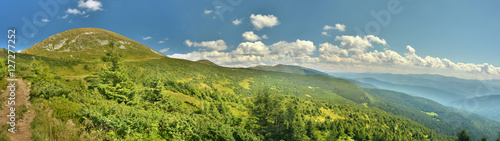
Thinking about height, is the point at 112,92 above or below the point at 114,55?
below

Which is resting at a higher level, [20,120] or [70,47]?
[70,47]

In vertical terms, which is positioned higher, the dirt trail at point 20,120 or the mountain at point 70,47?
the mountain at point 70,47

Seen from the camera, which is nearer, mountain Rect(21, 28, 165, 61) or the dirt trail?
the dirt trail

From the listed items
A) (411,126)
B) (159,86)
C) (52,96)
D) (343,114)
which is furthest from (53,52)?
(411,126)

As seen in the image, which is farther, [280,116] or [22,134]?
[280,116]

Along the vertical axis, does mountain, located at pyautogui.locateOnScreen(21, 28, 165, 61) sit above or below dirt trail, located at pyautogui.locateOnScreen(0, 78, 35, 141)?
above

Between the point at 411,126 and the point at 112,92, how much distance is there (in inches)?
9502

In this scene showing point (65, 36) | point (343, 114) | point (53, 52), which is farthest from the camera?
point (65, 36)

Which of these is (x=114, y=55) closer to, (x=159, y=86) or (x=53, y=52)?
(x=159, y=86)

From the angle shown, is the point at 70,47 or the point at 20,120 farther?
the point at 70,47

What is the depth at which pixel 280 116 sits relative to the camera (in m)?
34.4

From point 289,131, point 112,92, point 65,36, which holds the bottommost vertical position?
point 289,131

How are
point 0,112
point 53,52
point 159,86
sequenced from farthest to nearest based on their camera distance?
point 53,52 → point 159,86 → point 0,112

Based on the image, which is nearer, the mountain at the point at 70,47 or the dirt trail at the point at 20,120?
the dirt trail at the point at 20,120
